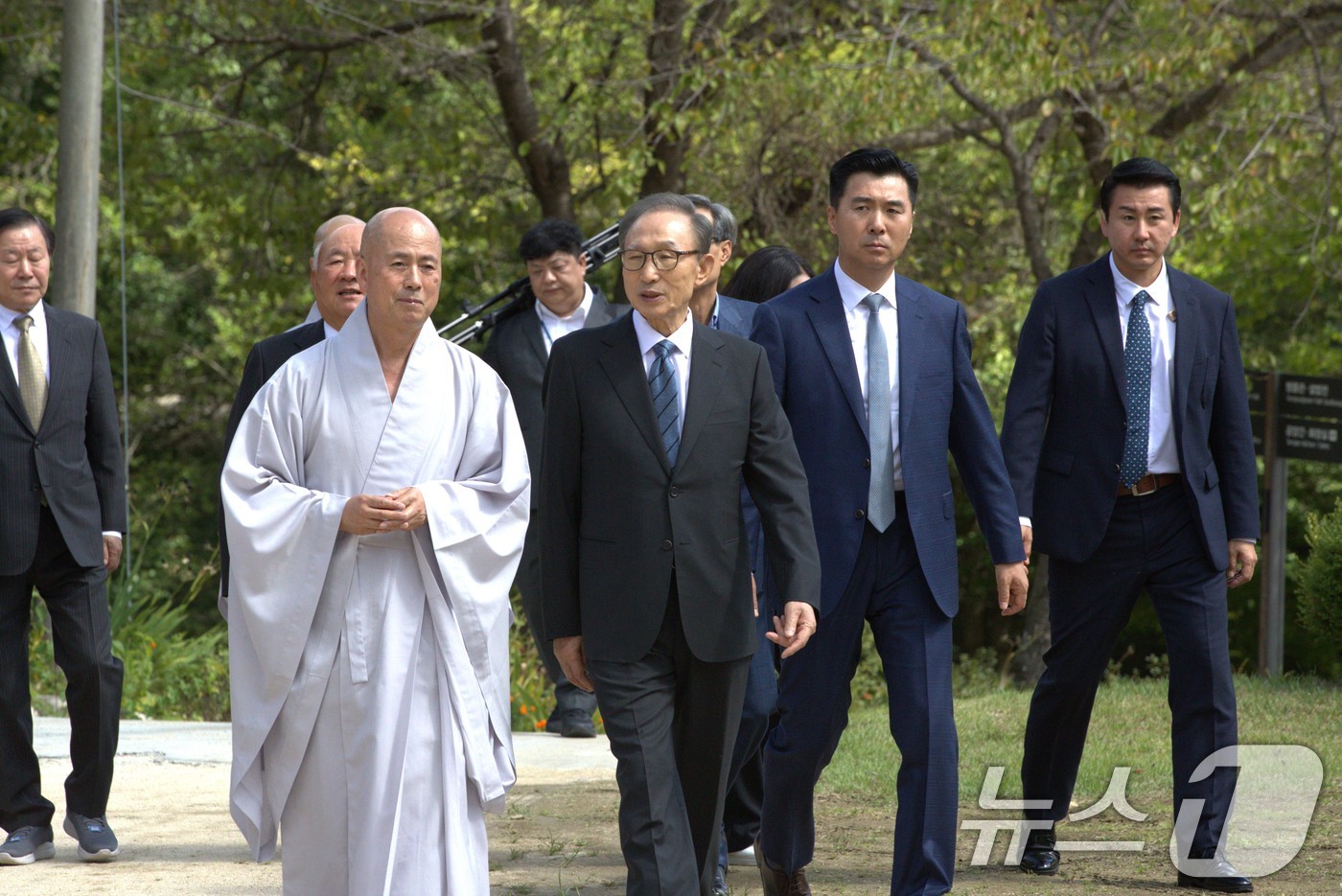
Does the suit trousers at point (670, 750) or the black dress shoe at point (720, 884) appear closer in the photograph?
the suit trousers at point (670, 750)

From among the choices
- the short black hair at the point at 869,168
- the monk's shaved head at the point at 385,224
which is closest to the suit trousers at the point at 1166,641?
the short black hair at the point at 869,168

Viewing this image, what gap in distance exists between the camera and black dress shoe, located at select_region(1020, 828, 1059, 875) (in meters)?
5.27

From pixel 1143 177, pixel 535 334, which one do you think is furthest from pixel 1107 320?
pixel 535 334

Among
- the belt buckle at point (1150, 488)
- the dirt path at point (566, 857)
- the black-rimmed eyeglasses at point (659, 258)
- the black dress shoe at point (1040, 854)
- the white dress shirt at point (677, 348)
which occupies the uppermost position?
the black-rimmed eyeglasses at point (659, 258)

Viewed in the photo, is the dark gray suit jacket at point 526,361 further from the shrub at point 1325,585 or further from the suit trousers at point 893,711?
the shrub at point 1325,585

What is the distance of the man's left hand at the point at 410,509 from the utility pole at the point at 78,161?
6.00 meters

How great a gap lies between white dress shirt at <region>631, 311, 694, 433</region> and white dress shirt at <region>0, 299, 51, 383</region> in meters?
2.67

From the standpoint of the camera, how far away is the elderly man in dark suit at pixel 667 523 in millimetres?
4207

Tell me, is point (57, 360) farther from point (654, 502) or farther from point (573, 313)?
point (654, 502)

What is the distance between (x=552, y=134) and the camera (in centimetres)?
1345

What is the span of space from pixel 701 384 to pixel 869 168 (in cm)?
93

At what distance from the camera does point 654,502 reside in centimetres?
423

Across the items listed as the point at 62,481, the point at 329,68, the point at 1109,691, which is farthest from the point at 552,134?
the point at 62,481

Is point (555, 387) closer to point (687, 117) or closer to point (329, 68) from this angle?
point (687, 117)
